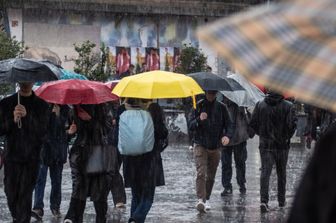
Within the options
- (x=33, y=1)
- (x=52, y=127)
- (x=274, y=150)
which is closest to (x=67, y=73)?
(x=52, y=127)

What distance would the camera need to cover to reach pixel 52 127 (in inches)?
410

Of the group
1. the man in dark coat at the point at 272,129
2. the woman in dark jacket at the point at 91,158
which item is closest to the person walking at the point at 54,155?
the woman in dark jacket at the point at 91,158

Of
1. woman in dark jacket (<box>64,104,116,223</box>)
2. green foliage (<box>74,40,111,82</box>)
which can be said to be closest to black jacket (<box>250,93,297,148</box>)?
woman in dark jacket (<box>64,104,116,223</box>)

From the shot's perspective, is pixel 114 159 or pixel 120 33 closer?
pixel 114 159

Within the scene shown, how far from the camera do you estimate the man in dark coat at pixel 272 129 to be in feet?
36.7

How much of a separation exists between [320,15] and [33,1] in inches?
1590

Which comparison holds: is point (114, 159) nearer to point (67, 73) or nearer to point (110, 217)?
point (110, 217)

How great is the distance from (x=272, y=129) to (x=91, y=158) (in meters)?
3.47

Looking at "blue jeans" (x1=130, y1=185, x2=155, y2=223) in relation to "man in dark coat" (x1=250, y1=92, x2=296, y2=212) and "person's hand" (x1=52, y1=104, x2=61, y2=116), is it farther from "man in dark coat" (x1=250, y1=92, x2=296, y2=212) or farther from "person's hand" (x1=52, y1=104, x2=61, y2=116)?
"man in dark coat" (x1=250, y1=92, x2=296, y2=212)

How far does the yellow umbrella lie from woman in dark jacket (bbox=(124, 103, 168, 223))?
1.14 feet

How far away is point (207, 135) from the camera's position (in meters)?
11.2

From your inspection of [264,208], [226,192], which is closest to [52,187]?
[264,208]

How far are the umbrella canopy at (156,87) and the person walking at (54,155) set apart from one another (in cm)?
136

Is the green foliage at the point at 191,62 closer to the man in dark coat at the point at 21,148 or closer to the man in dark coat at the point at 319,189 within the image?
the man in dark coat at the point at 21,148
